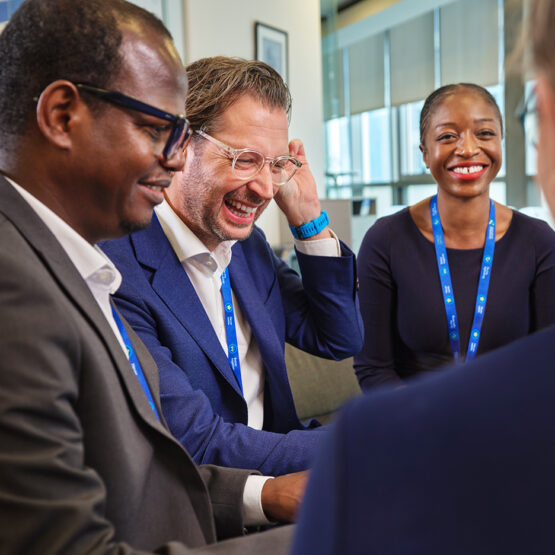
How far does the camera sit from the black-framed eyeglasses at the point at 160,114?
0.83m

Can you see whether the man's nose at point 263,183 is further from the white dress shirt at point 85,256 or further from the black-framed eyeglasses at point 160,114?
the white dress shirt at point 85,256

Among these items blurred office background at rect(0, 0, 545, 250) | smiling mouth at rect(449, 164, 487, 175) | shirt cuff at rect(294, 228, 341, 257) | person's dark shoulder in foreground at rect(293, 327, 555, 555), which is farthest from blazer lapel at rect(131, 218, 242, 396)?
blurred office background at rect(0, 0, 545, 250)

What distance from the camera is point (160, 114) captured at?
88cm

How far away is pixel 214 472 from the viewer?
1079 mm

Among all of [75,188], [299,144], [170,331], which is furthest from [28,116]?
[299,144]

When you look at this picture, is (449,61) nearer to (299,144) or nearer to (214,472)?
(299,144)

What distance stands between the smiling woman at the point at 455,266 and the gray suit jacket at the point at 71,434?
1296 millimetres

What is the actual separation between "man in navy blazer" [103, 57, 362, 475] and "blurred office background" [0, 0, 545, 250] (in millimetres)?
1913

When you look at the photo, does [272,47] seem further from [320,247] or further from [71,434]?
[71,434]

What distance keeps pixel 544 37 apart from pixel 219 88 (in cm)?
121

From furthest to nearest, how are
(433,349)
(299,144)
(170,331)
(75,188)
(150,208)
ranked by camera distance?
(433,349)
(299,144)
(170,331)
(150,208)
(75,188)

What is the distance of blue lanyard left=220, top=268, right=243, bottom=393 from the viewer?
147 centimetres

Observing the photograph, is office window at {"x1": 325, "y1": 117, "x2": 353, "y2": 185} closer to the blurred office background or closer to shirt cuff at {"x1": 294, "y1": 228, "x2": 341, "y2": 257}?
the blurred office background

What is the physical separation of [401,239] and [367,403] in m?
1.80
